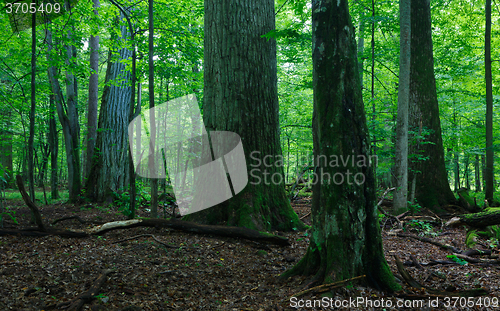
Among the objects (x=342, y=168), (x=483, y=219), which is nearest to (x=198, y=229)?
(x=342, y=168)

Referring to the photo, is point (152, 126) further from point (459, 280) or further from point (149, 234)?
point (459, 280)

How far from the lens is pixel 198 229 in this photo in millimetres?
4949

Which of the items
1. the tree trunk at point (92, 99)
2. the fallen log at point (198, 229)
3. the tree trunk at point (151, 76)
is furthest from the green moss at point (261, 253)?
the tree trunk at point (92, 99)

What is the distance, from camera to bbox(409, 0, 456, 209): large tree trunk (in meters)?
7.85

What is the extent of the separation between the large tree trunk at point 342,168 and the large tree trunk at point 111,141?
23.1 feet

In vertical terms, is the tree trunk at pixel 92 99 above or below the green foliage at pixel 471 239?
above

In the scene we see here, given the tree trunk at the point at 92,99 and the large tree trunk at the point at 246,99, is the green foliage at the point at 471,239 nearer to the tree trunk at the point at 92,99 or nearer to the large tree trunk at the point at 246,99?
the large tree trunk at the point at 246,99

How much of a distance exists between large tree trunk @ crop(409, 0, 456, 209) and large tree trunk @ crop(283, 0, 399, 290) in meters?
5.67

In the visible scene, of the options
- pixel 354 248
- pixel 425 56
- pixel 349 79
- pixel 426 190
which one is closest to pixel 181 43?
pixel 349 79

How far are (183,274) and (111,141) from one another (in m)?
6.86

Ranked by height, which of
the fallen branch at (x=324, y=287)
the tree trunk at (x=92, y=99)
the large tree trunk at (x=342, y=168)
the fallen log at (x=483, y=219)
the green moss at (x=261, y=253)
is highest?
the tree trunk at (x=92, y=99)

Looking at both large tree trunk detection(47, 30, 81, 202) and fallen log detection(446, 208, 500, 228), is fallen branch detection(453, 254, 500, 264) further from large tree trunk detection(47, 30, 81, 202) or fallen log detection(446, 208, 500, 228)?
large tree trunk detection(47, 30, 81, 202)

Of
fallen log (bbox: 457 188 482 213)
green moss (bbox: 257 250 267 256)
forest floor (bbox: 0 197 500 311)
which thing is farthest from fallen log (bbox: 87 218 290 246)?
fallen log (bbox: 457 188 482 213)

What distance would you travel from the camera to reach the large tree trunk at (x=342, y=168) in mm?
2975
